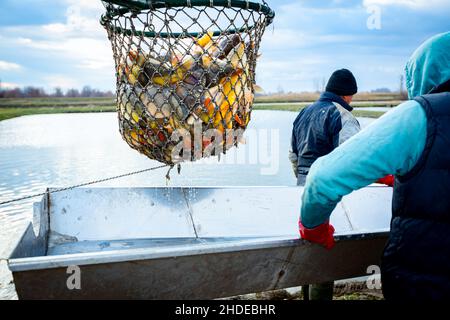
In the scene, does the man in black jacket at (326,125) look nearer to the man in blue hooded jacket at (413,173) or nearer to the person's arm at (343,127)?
the person's arm at (343,127)

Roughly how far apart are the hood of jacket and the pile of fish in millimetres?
768

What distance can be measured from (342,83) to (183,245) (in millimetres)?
2103

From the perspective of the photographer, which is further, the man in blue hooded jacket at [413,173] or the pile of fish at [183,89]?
the pile of fish at [183,89]

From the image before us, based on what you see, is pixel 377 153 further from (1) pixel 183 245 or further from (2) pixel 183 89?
(1) pixel 183 245

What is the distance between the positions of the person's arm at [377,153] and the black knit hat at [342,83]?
2151 millimetres

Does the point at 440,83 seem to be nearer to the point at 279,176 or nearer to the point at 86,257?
the point at 86,257

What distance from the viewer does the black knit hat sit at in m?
3.52

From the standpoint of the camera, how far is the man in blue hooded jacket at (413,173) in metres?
1.42

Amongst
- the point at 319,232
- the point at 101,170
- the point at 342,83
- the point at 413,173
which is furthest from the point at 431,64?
the point at 101,170

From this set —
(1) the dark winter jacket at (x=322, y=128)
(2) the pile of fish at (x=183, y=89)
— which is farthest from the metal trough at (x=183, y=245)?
(2) the pile of fish at (x=183, y=89)

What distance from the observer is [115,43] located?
1987 millimetres

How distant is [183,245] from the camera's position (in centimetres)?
227

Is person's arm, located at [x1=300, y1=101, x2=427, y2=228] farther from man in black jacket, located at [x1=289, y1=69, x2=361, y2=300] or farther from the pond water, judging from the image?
the pond water

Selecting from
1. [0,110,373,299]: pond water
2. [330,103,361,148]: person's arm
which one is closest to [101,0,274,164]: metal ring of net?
[330,103,361,148]: person's arm
